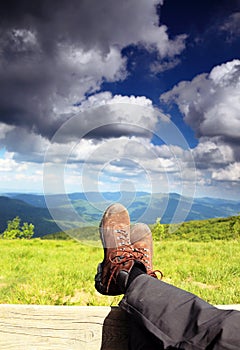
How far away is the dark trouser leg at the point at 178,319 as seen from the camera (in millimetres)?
1202

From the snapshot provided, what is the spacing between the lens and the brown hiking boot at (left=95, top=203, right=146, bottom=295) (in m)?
2.26

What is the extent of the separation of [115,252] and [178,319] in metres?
1.23

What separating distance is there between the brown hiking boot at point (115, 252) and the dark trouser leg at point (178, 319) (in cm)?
56

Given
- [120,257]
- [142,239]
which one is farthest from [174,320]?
[142,239]

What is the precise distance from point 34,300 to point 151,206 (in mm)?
1727

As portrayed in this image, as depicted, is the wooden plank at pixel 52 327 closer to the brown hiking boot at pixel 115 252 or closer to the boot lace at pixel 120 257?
the brown hiking boot at pixel 115 252

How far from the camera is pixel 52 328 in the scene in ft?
5.09

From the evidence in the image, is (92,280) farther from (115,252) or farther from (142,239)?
(115,252)

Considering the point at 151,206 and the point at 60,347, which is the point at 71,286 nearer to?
the point at 151,206

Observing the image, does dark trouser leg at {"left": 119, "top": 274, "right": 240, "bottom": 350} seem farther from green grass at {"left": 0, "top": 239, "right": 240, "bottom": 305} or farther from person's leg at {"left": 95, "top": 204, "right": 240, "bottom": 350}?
green grass at {"left": 0, "top": 239, "right": 240, "bottom": 305}

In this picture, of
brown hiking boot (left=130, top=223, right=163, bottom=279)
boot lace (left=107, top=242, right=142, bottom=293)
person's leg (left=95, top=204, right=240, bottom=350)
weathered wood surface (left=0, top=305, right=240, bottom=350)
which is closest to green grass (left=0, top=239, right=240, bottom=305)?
brown hiking boot (left=130, top=223, right=163, bottom=279)

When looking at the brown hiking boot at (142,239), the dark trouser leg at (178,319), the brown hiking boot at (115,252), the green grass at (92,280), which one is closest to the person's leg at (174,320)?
the dark trouser leg at (178,319)

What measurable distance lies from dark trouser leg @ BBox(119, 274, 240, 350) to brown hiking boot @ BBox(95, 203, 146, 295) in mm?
559

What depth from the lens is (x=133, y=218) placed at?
12.0 ft
